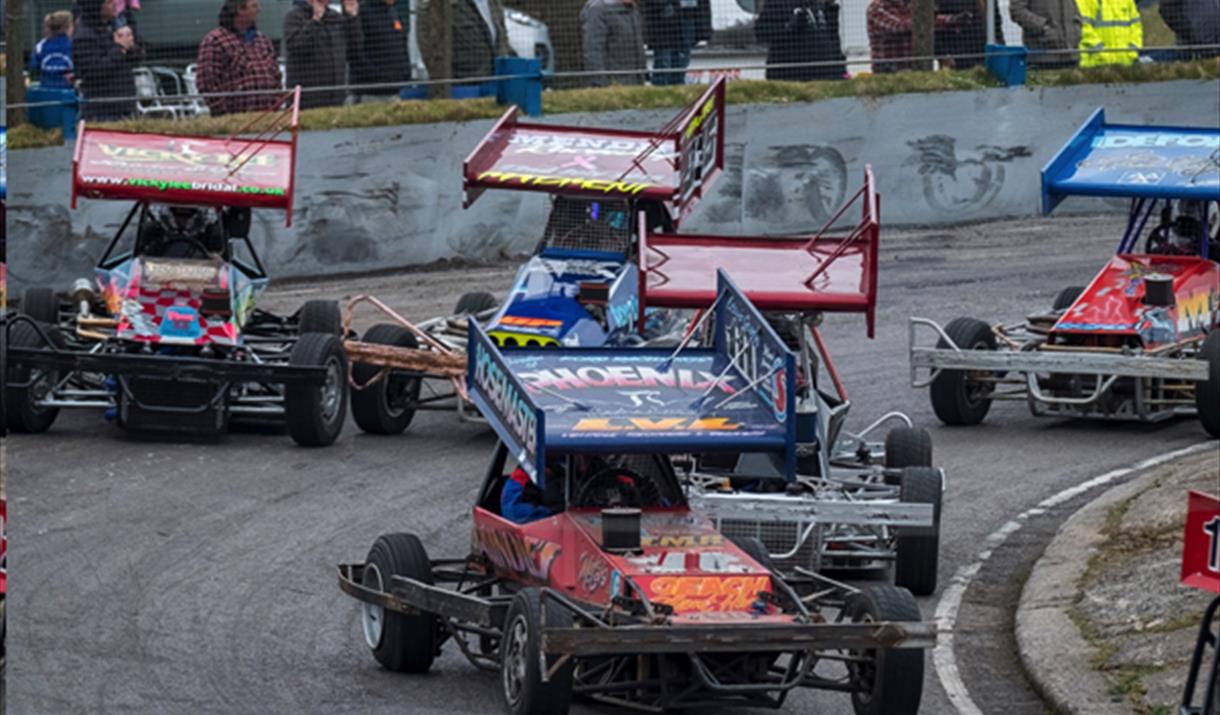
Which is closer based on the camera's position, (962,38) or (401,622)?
(401,622)

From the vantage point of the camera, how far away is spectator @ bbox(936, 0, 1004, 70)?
77.0ft

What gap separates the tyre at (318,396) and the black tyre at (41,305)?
87.4 inches

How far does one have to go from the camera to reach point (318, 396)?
1477cm

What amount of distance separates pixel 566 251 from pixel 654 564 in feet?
24.6

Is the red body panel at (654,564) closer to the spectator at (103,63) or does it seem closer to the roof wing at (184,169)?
the roof wing at (184,169)

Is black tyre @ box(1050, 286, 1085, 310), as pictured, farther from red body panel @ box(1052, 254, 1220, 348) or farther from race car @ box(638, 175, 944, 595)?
race car @ box(638, 175, 944, 595)

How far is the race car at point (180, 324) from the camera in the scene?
14.7m

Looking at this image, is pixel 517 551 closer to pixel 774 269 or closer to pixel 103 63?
pixel 774 269

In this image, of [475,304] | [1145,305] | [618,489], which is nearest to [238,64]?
[475,304]

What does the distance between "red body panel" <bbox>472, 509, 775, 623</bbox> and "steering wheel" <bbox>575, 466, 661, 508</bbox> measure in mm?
102

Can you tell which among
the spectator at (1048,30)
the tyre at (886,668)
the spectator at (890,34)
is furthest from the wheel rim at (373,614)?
the spectator at (1048,30)

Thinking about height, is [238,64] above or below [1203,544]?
above

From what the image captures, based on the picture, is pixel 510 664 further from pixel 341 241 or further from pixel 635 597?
pixel 341 241

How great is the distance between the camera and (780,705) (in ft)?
28.6
